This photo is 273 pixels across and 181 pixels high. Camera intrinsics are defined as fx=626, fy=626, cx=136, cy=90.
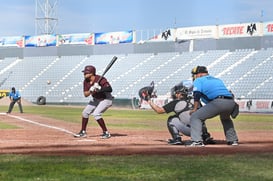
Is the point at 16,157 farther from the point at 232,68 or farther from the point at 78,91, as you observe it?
the point at 78,91

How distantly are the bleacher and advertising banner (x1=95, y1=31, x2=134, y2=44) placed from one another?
1519 millimetres

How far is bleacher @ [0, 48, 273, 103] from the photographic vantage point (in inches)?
1976

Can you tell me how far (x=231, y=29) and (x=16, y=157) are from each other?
46.6 m

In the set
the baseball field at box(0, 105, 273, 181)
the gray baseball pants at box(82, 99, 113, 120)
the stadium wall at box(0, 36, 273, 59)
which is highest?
the stadium wall at box(0, 36, 273, 59)

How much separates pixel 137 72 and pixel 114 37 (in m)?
6.91

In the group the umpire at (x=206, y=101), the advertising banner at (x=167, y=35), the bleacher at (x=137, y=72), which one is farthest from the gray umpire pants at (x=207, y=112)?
the advertising banner at (x=167, y=35)

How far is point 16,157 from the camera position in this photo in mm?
8641

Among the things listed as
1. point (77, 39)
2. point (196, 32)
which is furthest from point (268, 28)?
point (77, 39)

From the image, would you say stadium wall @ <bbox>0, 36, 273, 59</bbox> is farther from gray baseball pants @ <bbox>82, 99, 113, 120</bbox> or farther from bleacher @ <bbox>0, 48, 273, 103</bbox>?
gray baseball pants @ <bbox>82, 99, 113, 120</bbox>

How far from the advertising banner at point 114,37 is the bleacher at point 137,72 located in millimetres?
1519

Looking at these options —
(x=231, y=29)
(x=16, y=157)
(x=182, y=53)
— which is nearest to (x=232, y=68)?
(x=231, y=29)

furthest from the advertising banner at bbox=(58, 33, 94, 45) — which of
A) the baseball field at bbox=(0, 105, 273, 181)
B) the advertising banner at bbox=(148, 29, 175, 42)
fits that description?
the baseball field at bbox=(0, 105, 273, 181)

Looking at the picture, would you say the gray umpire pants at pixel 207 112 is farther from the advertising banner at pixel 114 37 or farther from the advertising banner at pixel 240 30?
the advertising banner at pixel 114 37

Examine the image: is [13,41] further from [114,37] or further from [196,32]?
[196,32]
